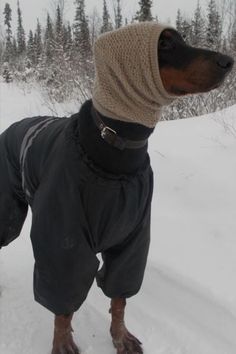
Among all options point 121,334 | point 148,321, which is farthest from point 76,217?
point 148,321

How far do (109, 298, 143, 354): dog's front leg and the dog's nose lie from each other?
125cm

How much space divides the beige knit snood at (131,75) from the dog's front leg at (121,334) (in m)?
1.02

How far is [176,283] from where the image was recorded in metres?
2.69

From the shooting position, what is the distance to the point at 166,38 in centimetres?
178

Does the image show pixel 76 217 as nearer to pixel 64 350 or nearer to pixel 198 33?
pixel 64 350

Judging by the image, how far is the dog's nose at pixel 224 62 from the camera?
167 cm

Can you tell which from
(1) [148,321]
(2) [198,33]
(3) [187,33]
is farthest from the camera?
(2) [198,33]

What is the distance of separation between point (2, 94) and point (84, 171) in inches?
610

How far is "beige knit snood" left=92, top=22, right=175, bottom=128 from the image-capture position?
1703 millimetres

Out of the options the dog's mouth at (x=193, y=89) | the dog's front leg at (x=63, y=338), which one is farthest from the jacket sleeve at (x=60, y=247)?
the dog's mouth at (x=193, y=89)

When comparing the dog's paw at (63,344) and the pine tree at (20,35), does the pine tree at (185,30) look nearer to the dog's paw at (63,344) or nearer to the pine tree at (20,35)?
the dog's paw at (63,344)

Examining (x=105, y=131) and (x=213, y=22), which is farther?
(x=213, y=22)

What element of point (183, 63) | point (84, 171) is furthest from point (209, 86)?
point (84, 171)

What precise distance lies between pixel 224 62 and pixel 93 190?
671 mm
